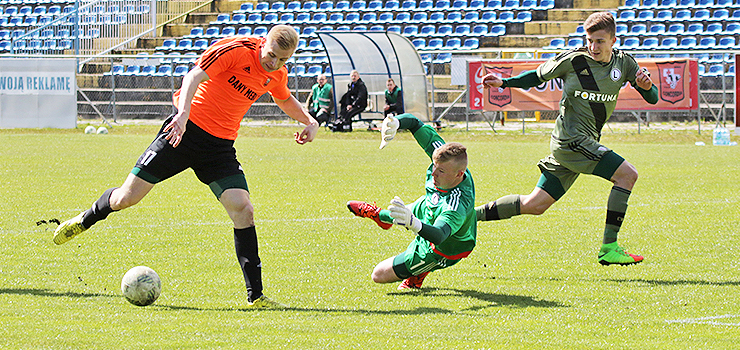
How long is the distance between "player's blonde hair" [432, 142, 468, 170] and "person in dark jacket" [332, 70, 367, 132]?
1844 centimetres

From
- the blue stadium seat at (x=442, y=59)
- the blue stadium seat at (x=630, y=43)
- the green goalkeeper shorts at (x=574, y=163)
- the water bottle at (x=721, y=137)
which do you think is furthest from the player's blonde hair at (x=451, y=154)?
the blue stadium seat at (x=630, y=43)

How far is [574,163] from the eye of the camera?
6.72 meters

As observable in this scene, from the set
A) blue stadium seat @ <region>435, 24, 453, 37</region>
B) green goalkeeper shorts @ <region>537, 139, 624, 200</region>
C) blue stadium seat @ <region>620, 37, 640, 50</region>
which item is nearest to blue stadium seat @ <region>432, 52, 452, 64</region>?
blue stadium seat @ <region>435, 24, 453, 37</region>

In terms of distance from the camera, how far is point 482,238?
7957 mm

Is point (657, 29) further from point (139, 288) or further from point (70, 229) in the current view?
point (139, 288)

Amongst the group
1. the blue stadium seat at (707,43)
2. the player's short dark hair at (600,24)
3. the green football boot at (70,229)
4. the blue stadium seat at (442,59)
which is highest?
the blue stadium seat at (707,43)

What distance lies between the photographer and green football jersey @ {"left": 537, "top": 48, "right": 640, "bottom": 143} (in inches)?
260

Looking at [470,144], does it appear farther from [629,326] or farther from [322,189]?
[629,326]

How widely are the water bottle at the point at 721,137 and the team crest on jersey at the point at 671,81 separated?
65.2 inches

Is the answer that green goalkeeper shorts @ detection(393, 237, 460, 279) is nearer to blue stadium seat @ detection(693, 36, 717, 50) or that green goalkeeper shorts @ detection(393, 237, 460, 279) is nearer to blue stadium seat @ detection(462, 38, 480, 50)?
blue stadium seat @ detection(693, 36, 717, 50)

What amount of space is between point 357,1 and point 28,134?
16209 millimetres

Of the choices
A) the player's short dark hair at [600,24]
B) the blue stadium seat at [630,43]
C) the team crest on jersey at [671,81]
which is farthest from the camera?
the blue stadium seat at [630,43]

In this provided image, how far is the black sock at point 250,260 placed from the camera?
525cm

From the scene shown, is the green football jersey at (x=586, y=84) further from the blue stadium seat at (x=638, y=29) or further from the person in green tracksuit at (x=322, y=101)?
the blue stadium seat at (x=638, y=29)
